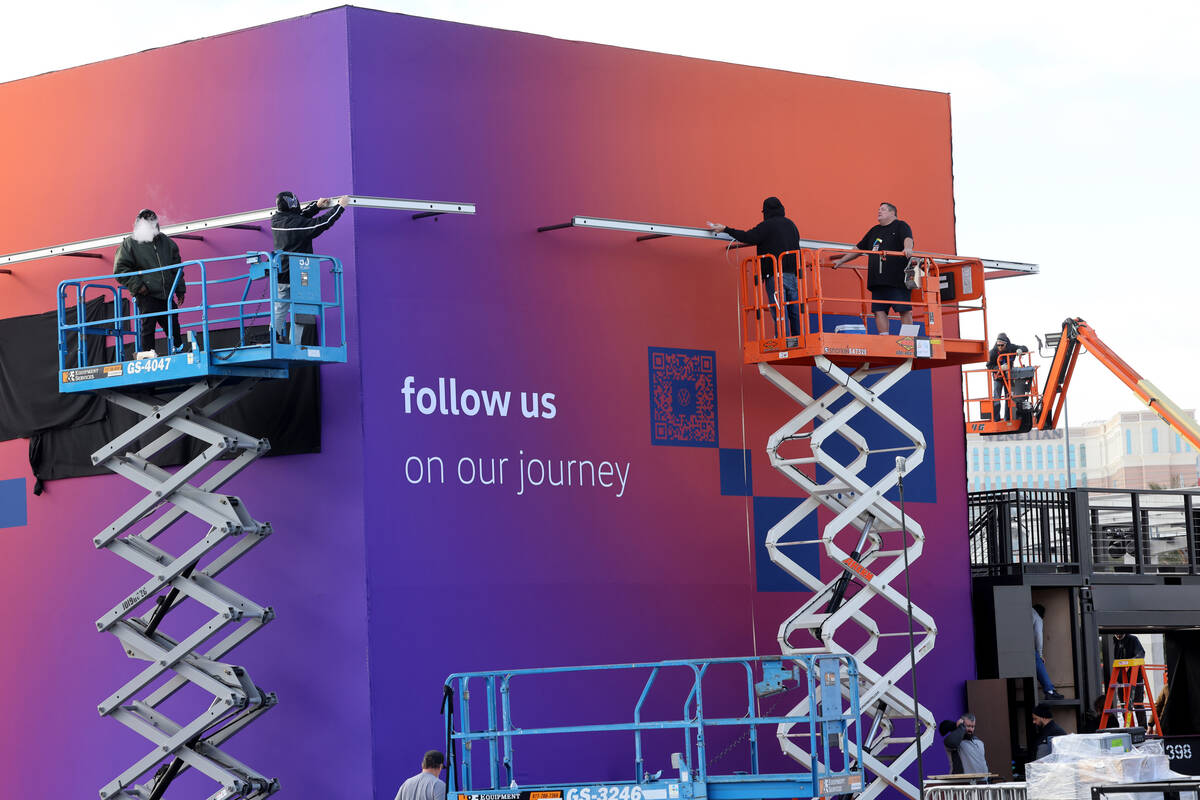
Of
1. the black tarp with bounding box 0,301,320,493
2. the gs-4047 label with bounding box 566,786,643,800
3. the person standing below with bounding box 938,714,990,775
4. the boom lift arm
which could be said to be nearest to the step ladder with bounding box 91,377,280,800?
the black tarp with bounding box 0,301,320,493

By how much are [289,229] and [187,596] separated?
4556mm

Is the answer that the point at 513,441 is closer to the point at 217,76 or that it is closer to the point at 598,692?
the point at 598,692

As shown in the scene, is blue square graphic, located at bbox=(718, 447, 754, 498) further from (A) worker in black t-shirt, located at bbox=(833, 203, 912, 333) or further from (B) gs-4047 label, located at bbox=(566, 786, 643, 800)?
(B) gs-4047 label, located at bbox=(566, 786, 643, 800)

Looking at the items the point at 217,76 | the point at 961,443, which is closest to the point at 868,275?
the point at 961,443

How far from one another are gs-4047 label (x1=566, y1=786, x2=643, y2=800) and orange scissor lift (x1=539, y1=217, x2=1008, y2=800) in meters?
4.49

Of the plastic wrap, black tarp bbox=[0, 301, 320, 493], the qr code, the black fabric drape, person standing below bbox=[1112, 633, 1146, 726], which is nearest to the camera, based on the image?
the plastic wrap

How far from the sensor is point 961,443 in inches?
915

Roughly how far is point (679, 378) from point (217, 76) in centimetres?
716

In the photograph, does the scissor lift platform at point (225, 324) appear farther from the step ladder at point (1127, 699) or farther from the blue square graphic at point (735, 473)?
the step ladder at point (1127, 699)

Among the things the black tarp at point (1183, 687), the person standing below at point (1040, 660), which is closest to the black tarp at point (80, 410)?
the person standing below at point (1040, 660)

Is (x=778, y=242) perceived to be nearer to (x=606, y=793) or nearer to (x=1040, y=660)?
(x=606, y=793)

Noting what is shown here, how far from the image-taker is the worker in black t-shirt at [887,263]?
20125mm

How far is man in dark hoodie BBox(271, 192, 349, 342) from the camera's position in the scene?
17.3 metres

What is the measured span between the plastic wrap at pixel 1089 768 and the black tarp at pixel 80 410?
29.9 ft
